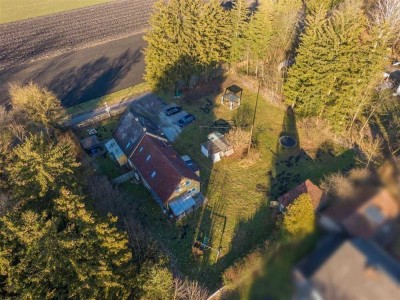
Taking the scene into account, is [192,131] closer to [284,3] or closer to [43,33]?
[284,3]

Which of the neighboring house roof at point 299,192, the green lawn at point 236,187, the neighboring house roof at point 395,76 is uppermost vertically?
the neighboring house roof at point 395,76

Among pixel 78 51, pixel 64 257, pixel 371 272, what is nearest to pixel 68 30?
pixel 78 51

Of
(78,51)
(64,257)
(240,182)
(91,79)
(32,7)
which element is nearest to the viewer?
(64,257)

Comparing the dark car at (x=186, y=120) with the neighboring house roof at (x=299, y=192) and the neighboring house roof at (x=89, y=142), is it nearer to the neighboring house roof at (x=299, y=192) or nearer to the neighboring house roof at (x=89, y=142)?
the neighboring house roof at (x=89, y=142)

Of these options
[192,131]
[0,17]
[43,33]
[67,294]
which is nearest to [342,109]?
[192,131]

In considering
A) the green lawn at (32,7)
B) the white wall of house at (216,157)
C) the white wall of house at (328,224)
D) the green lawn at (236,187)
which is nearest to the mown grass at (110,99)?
the green lawn at (236,187)

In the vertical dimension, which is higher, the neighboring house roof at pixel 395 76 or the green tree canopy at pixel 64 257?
the green tree canopy at pixel 64 257

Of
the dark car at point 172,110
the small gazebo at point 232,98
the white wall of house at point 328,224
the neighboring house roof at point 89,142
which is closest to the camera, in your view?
the white wall of house at point 328,224

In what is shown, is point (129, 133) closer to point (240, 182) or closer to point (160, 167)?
point (160, 167)
